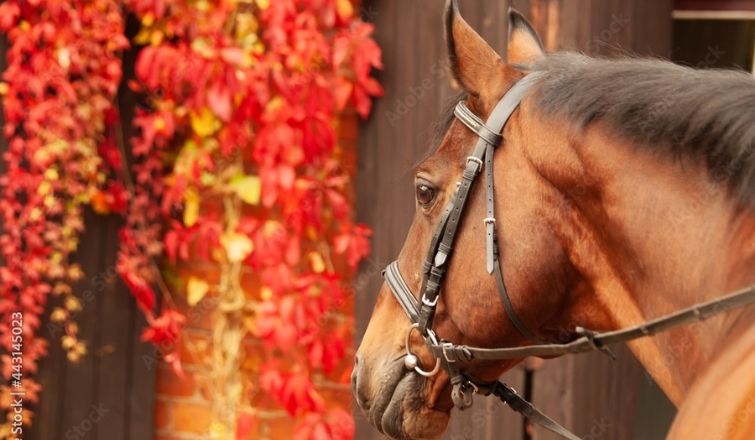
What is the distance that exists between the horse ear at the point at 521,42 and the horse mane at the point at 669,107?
13.2 inches

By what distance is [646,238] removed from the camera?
7.29 ft

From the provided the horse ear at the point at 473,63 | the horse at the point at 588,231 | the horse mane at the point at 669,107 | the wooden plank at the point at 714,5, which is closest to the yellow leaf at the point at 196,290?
the horse at the point at 588,231

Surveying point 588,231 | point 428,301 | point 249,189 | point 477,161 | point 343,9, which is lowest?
point 249,189

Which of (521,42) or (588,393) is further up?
(521,42)

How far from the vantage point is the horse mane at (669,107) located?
206 centimetres

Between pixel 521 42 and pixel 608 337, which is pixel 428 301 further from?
pixel 521 42

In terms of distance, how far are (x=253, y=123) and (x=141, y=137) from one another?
2.07 ft

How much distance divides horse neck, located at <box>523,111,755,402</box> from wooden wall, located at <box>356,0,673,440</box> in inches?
56.5

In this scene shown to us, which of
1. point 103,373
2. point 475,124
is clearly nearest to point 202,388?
point 103,373

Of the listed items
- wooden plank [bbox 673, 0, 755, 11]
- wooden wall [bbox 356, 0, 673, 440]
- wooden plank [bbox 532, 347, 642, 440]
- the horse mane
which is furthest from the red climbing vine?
the horse mane

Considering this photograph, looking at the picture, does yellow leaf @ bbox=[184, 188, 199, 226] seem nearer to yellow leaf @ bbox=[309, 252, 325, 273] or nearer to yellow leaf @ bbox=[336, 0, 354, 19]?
yellow leaf @ bbox=[309, 252, 325, 273]

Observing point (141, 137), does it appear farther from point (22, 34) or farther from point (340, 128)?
point (340, 128)

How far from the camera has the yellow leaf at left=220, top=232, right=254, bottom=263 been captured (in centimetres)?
444

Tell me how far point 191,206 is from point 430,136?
126 cm
